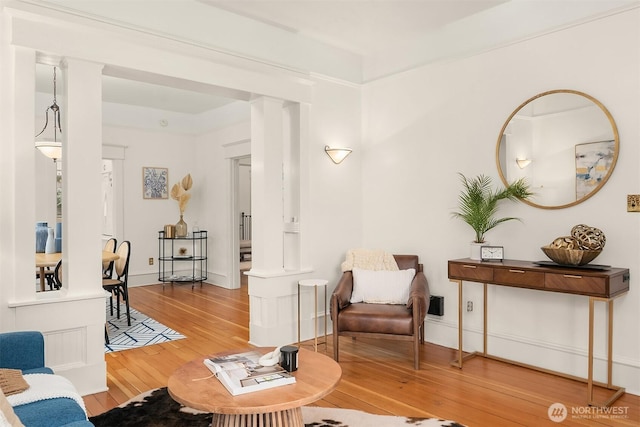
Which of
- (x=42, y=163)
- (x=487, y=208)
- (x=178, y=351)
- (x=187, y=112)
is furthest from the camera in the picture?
(x=187, y=112)

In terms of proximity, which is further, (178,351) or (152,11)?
(178,351)

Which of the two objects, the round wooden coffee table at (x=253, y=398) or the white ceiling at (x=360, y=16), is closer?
the round wooden coffee table at (x=253, y=398)

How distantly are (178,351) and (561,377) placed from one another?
3186mm

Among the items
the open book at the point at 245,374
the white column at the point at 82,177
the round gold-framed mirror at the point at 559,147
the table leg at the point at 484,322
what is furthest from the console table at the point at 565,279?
the white column at the point at 82,177

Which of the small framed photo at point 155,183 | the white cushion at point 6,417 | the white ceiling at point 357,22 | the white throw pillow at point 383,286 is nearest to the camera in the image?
the white cushion at point 6,417

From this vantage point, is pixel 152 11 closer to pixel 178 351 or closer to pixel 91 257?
pixel 91 257

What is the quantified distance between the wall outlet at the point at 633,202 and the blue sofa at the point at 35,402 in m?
3.47

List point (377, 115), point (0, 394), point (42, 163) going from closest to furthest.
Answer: point (0, 394) → point (377, 115) → point (42, 163)

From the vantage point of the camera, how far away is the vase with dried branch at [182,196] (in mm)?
7562

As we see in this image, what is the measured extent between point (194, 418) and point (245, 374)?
821mm

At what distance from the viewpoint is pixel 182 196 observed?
24.9 feet

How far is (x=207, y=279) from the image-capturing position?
7.82 metres

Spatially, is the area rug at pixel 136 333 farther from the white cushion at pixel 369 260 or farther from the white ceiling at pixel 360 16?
the white ceiling at pixel 360 16

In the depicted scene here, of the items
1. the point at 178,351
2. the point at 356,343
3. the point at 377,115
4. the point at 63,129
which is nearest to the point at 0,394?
the point at 63,129
